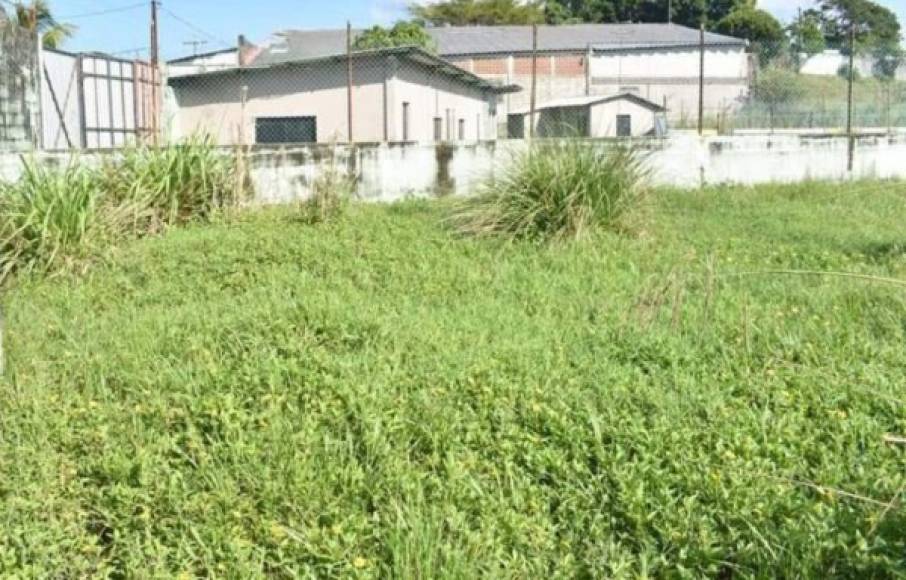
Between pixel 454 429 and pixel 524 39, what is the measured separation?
35.2 meters

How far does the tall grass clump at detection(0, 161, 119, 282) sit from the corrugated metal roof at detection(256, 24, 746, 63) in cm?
2605

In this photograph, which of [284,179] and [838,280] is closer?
[838,280]

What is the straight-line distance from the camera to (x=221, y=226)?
287 inches

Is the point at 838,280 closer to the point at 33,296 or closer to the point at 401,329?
the point at 401,329

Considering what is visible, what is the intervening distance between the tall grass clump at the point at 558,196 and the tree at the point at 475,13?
4734 cm

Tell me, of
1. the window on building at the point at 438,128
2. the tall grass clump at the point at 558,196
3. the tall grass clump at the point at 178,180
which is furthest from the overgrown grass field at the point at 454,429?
the window on building at the point at 438,128

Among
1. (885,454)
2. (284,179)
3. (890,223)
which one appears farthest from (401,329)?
(890,223)

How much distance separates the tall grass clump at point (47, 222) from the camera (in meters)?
5.93

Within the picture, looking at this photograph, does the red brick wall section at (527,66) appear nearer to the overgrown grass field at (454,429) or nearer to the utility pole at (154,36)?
the utility pole at (154,36)

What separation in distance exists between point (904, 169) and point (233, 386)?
11.6 metres

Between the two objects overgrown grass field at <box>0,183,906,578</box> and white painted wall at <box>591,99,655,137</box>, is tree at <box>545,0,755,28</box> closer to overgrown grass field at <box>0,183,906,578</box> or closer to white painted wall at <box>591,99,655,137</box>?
white painted wall at <box>591,99,655,137</box>

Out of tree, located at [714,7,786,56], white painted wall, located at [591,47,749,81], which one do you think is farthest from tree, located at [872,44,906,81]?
tree, located at [714,7,786,56]

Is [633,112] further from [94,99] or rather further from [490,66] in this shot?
[94,99]

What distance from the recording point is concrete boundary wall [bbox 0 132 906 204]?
8.68 meters
